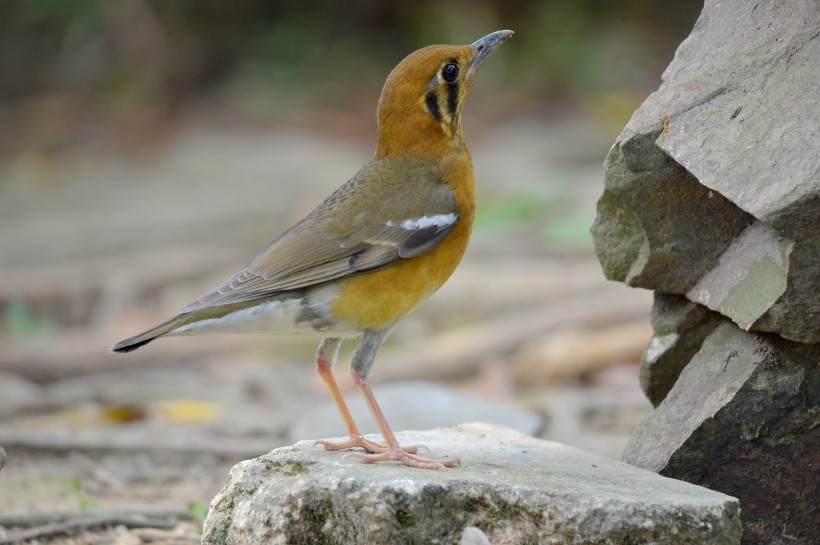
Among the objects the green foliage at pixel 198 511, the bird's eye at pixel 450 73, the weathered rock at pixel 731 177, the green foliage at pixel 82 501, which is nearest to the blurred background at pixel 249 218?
the green foliage at pixel 82 501

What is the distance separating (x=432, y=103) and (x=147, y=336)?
5.21 ft

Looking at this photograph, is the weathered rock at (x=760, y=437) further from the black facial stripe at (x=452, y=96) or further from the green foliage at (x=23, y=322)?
the green foliage at (x=23, y=322)

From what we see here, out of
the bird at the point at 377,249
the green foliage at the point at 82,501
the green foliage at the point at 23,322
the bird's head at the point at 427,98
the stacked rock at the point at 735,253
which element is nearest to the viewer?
the stacked rock at the point at 735,253

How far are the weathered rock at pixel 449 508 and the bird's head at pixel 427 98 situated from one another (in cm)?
167

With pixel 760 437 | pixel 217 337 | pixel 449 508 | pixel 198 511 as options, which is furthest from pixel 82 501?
pixel 217 337

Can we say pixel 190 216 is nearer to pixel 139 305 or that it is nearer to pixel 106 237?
pixel 106 237

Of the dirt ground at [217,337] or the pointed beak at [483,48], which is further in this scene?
the dirt ground at [217,337]

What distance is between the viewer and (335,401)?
16.2 ft

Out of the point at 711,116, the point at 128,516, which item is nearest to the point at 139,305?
the point at 128,516

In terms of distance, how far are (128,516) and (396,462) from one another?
170cm

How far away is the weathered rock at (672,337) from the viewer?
4.64 meters

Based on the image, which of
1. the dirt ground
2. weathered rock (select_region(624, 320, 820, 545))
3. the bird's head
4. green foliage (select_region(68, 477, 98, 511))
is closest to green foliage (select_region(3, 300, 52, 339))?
the dirt ground

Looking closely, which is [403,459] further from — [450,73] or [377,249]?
[450,73]

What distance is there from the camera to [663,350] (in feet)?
15.5
